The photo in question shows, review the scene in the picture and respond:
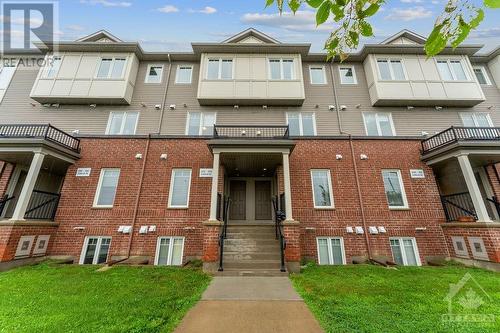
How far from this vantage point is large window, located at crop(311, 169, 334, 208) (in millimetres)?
9008

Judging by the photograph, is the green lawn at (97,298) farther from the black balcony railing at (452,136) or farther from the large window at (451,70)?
the large window at (451,70)

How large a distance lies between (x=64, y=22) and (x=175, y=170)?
31.1 ft

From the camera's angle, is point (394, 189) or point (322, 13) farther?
point (394, 189)

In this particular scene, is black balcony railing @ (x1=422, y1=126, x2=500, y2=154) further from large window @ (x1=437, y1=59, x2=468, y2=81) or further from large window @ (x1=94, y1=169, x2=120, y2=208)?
large window @ (x1=94, y1=169, x2=120, y2=208)

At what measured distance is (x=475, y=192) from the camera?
771 cm

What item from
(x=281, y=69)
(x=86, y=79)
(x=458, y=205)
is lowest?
(x=458, y=205)

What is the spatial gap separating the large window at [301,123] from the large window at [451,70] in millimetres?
7730

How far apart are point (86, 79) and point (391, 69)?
56.1 ft

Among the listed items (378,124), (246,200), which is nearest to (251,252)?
(246,200)

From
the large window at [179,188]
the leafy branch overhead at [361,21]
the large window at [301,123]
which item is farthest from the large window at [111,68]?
the leafy branch overhead at [361,21]

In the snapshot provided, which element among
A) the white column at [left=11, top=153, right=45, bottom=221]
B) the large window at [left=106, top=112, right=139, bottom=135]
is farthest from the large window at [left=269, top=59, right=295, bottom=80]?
the white column at [left=11, top=153, right=45, bottom=221]

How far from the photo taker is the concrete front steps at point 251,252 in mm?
6480

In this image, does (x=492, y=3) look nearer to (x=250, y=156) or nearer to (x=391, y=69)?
(x=250, y=156)

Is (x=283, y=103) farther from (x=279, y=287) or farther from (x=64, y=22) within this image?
(x=64, y=22)
